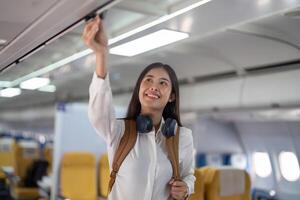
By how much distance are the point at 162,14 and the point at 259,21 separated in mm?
1766

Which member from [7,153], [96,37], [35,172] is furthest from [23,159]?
[96,37]

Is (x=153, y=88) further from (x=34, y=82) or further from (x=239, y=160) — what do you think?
(x=239, y=160)

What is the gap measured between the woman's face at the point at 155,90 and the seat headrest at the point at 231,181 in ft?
7.13

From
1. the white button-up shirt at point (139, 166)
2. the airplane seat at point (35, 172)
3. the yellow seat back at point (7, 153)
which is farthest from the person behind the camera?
the yellow seat back at point (7, 153)

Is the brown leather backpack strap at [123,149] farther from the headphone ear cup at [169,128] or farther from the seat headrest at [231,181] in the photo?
the seat headrest at [231,181]

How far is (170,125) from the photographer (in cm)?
192

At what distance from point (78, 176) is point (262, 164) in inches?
165

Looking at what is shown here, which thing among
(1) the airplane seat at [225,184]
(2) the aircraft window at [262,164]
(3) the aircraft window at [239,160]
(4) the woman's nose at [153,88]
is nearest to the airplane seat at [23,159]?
(3) the aircraft window at [239,160]

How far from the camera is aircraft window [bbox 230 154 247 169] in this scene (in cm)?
816

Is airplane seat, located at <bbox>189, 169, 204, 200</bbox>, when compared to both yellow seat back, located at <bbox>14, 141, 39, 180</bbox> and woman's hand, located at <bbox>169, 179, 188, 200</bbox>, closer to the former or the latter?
woman's hand, located at <bbox>169, 179, 188, 200</bbox>

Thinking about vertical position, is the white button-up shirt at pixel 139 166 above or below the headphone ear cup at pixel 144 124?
below

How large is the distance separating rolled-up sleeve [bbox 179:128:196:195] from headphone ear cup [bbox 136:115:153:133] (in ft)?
0.80

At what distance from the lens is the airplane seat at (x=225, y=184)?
3.82m

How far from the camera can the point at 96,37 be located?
1.79 m
